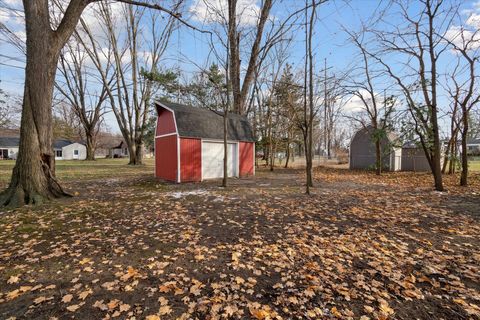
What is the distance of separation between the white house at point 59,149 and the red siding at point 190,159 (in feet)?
140

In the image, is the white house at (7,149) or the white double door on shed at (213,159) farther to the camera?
the white house at (7,149)

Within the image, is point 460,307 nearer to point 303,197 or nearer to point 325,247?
point 325,247

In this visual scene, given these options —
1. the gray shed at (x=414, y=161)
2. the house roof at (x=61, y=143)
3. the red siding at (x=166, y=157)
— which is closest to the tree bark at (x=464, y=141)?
the gray shed at (x=414, y=161)

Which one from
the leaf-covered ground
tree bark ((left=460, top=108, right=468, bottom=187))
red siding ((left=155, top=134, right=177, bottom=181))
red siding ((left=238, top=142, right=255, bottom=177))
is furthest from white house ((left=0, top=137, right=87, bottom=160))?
tree bark ((left=460, top=108, right=468, bottom=187))

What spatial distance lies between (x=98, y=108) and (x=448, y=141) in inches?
1411

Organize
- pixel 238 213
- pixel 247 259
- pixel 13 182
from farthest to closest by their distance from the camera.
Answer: pixel 13 182
pixel 238 213
pixel 247 259

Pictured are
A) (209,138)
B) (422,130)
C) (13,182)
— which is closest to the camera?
(13,182)

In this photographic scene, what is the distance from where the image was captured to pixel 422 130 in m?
10.3

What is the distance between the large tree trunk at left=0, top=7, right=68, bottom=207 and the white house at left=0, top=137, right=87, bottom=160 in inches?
1761

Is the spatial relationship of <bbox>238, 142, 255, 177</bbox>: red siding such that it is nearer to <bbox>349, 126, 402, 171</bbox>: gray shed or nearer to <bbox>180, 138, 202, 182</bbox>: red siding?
<bbox>180, 138, 202, 182</bbox>: red siding

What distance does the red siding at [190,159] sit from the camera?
470 inches

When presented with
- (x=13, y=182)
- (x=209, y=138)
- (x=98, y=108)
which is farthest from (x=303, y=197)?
(x=98, y=108)

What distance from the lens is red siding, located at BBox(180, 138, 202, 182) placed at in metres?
11.9

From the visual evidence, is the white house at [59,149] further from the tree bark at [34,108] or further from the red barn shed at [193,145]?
the tree bark at [34,108]
